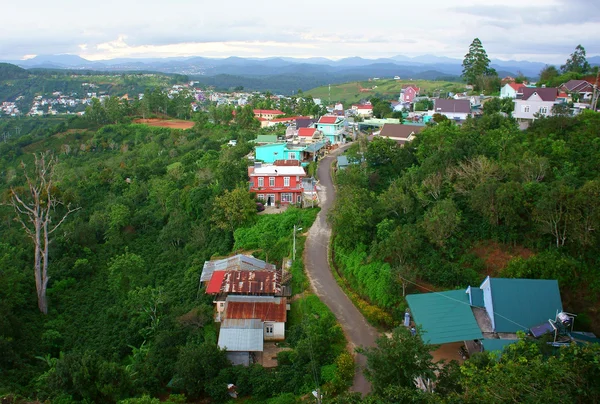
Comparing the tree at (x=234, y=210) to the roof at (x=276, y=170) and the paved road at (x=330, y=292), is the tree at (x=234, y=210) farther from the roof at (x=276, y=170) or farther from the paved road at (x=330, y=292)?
the paved road at (x=330, y=292)

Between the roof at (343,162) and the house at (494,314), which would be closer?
the house at (494,314)

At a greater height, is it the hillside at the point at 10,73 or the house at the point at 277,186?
the hillside at the point at 10,73

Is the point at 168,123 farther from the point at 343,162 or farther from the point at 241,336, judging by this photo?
the point at 241,336

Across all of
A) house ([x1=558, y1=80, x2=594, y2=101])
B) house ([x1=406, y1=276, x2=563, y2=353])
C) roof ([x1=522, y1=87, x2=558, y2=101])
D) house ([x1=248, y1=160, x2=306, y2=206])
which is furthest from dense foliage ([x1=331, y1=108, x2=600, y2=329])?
house ([x1=558, y1=80, x2=594, y2=101])

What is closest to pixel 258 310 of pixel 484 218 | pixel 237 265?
pixel 237 265

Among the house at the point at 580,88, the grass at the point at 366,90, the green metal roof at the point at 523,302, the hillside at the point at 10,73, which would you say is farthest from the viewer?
the hillside at the point at 10,73

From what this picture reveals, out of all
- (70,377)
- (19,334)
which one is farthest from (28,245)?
(70,377)

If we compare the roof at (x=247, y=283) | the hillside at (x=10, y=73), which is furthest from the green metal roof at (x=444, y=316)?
the hillside at (x=10, y=73)
